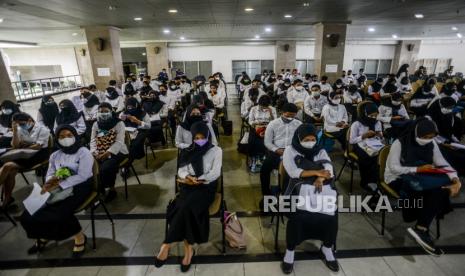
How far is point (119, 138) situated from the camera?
3738 millimetres

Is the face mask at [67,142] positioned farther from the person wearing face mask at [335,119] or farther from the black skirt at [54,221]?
the person wearing face mask at [335,119]

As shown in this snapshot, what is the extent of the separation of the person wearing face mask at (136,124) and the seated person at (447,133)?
4.62m

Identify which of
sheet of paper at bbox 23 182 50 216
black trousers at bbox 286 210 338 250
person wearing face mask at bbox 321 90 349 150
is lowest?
black trousers at bbox 286 210 338 250

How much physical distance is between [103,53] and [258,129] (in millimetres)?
8752

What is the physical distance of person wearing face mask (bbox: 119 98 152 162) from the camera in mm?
4473

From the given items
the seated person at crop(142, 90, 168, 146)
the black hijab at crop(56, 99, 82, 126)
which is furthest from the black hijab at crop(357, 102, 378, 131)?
the black hijab at crop(56, 99, 82, 126)

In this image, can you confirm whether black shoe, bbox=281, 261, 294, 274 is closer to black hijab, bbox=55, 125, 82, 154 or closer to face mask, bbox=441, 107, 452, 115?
black hijab, bbox=55, 125, 82, 154

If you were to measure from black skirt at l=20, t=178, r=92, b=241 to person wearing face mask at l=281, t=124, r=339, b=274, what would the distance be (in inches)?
86.5

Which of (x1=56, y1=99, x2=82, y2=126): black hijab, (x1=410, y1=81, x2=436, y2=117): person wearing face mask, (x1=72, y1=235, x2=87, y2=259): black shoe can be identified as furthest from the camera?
(x1=410, y1=81, x2=436, y2=117): person wearing face mask

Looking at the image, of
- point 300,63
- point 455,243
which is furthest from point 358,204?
point 300,63

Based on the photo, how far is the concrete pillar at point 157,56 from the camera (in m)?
17.8

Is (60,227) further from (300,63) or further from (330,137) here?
(300,63)

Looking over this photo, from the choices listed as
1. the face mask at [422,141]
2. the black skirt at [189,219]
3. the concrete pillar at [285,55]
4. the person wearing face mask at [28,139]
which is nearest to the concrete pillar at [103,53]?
the person wearing face mask at [28,139]

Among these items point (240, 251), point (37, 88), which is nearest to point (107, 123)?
point (240, 251)
